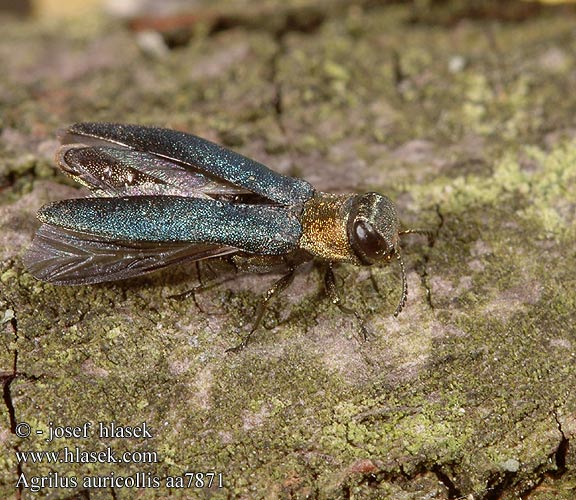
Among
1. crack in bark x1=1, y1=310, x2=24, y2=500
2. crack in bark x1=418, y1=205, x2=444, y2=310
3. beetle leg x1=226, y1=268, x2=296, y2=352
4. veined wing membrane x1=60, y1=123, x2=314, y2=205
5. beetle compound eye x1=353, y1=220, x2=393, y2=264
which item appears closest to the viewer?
crack in bark x1=1, y1=310, x2=24, y2=500

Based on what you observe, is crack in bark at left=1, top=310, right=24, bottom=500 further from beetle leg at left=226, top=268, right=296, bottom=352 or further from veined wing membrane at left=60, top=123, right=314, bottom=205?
veined wing membrane at left=60, top=123, right=314, bottom=205

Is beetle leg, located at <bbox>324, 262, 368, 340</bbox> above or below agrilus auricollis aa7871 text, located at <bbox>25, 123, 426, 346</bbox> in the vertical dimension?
below

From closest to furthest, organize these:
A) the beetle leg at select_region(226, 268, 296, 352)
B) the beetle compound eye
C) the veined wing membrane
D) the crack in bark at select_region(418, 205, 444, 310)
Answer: the beetle leg at select_region(226, 268, 296, 352) < the beetle compound eye < the crack in bark at select_region(418, 205, 444, 310) < the veined wing membrane

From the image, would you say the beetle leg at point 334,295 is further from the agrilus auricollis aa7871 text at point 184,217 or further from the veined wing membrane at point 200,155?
the veined wing membrane at point 200,155

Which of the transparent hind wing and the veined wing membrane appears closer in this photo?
the transparent hind wing

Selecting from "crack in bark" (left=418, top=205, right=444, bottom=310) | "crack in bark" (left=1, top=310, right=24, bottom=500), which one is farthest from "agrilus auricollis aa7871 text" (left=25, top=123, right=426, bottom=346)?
"crack in bark" (left=1, top=310, right=24, bottom=500)

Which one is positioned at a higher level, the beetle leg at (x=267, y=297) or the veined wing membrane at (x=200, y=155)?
the veined wing membrane at (x=200, y=155)

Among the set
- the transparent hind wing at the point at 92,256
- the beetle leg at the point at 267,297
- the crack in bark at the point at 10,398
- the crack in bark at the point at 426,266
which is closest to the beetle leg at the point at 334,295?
the beetle leg at the point at 267,297

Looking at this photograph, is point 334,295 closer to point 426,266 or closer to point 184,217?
point 426,266

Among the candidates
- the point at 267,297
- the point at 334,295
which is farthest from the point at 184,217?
the point at 334,295
